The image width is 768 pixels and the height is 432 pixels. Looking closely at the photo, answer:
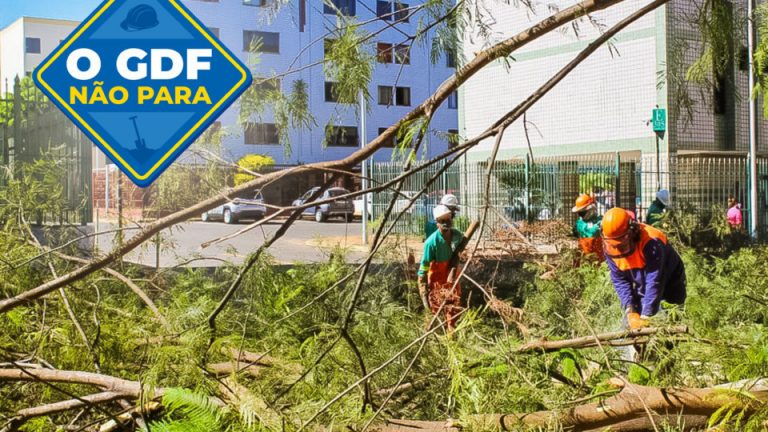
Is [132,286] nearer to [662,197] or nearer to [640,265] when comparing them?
[640,265]

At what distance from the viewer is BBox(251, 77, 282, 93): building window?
4082mm

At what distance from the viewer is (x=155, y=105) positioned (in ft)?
15.8

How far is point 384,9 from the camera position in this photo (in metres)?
4.12

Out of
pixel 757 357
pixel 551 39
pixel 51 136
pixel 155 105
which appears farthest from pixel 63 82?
pixel 551 39

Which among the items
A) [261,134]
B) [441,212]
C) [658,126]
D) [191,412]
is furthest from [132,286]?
[658,126]

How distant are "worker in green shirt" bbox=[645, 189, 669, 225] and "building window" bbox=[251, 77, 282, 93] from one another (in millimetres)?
6762

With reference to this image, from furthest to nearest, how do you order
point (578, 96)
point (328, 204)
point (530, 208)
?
point (578, 96) → point (530, 208) → point (328, 204)

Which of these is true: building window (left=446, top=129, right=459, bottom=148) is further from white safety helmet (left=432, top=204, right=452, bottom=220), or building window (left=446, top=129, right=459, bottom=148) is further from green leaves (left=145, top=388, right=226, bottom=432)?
white safety helmet (left=432, top=204, right=452, bottom=220)

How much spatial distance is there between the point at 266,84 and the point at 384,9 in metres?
0.65

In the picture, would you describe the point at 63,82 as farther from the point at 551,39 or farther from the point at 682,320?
the point at 551,39

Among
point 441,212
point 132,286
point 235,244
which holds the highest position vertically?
point 441,212

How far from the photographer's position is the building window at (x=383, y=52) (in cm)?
398

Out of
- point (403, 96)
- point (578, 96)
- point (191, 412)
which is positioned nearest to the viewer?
point (191, 412)

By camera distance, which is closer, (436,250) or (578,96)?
(436,250)
